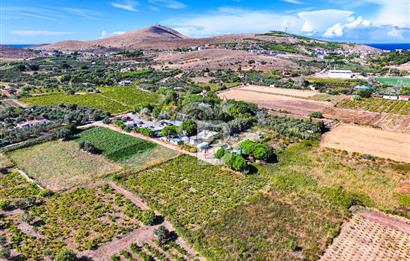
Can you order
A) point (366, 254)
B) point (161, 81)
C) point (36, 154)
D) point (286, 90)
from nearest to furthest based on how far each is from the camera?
point (366, 254) < point (36, 154) < point (286, 90) < point (161, 81)

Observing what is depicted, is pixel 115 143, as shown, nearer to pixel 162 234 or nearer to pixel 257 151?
pixel 257 151

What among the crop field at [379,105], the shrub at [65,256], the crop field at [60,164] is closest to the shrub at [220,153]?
the crop field at [60,164]

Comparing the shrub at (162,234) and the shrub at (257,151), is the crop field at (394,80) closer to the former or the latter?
the shrub at (257,151)

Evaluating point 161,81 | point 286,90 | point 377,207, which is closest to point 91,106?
point 161,81

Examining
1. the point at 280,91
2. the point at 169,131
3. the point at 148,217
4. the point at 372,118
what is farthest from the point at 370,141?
the point at 280,91

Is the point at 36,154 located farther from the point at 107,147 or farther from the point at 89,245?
the point at 89,245
